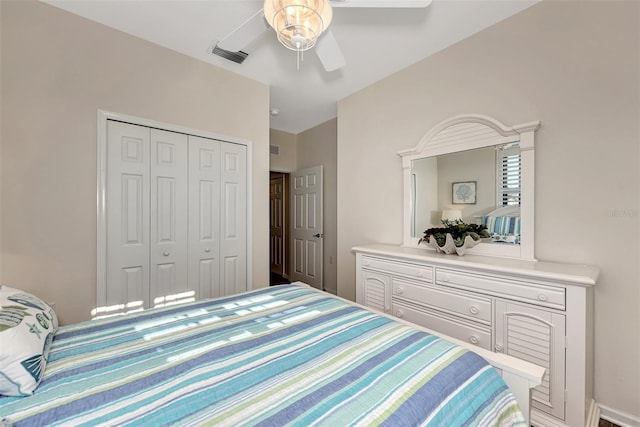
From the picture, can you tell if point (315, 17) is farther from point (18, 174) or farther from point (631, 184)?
point (18, 174)

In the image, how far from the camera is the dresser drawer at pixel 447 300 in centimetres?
170

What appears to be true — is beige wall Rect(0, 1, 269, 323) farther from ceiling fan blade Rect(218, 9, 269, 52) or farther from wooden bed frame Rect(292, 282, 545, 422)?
wooden bed frame Rect(292, 282, 545, 422)

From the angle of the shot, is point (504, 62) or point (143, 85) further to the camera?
point (143, 85)

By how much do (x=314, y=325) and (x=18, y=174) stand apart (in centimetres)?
223

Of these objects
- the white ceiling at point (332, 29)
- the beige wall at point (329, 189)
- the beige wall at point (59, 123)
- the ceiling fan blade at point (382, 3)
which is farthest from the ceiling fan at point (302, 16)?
the beige wall at point (329, 189)

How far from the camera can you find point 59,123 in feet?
6.29

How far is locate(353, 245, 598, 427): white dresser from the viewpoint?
54.6 inches

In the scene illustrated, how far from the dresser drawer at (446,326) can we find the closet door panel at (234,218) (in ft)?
5.46

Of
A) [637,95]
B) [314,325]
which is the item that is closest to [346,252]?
[314,325]

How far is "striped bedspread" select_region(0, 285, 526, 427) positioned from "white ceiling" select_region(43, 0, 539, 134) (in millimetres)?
2143

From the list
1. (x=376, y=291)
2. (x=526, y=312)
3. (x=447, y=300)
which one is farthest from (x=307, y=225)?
(x=526, y=312)

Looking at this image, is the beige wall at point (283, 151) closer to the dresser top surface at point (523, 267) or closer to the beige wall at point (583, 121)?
the beige wall at point (583, 121)

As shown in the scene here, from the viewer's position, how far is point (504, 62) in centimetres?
201

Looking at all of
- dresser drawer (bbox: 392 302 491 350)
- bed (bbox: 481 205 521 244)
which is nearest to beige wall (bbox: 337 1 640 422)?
bed (bbox: 481 205 521 244)
